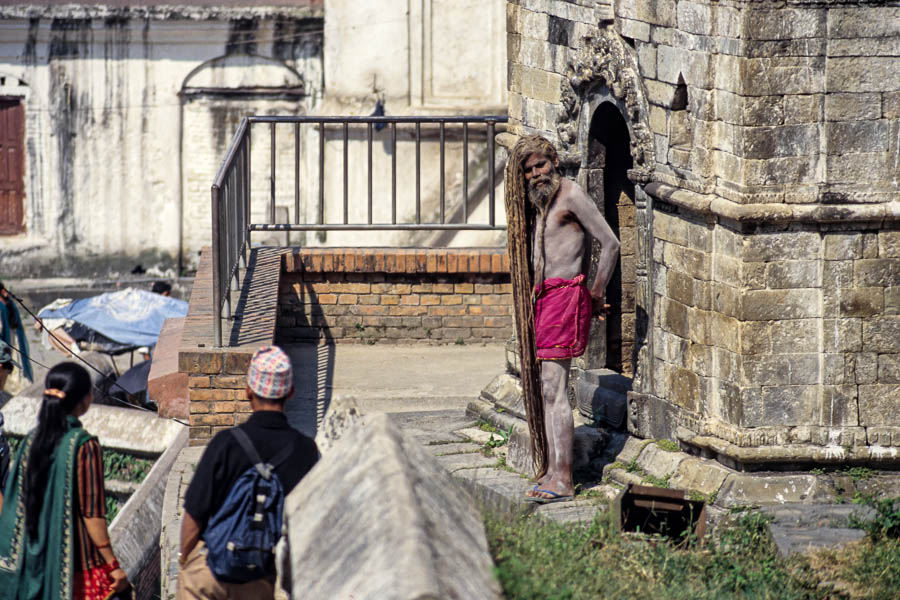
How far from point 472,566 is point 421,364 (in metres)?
6.44

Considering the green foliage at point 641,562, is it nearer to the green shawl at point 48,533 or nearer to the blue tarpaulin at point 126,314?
the green shawl at point 48,533

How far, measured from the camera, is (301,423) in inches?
365

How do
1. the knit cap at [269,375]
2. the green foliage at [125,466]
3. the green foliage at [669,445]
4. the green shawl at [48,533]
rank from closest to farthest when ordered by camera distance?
1. the knit cap at [269,375]
2. the green shawl at [48,533]
3. the green foliage at [669,445]
4. the green foliage at [125,466]

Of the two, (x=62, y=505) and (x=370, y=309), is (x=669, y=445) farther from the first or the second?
(x=370, y=309)

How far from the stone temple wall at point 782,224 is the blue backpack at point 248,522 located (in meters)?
2.51

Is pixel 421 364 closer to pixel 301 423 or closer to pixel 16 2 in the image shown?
pixel 301 423

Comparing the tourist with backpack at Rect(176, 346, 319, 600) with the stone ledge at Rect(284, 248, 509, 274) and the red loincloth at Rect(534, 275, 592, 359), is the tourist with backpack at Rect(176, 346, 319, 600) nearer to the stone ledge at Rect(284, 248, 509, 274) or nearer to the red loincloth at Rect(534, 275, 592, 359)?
the red loincloth at Rect(534, 275, 592, 359)

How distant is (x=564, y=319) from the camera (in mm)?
7238

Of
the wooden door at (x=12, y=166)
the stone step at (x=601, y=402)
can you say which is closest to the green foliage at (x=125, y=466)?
the stone step at (x=601, y=402)

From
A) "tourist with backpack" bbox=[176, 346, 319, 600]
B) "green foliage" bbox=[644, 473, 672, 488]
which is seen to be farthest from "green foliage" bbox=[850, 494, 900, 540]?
"tourist with backpack" bbox=[176, 346, 319, 600]

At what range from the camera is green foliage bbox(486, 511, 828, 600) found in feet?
18.9

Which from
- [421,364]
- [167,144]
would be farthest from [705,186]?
[167,144]

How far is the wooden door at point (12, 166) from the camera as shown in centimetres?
1978

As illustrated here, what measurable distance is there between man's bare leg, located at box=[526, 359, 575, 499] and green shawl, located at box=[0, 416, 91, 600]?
2414mm
